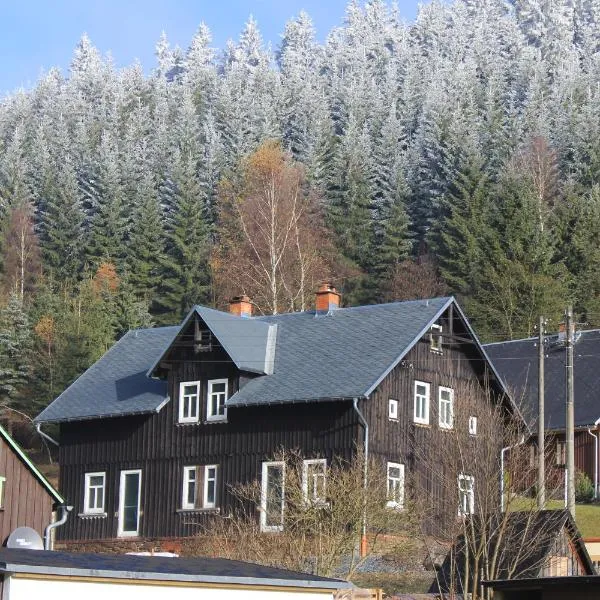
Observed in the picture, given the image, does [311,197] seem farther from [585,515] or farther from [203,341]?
[203,341]

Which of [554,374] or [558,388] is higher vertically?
[554,374]

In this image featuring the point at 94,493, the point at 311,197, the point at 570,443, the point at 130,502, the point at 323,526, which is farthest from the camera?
the point at 311,197

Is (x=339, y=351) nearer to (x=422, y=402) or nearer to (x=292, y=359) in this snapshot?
(x=292, y=359)

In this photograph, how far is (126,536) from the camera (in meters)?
46.8

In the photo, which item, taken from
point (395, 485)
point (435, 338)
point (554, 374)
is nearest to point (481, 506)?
point (395, 485)

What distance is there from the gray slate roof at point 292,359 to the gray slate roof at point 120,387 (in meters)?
0.03

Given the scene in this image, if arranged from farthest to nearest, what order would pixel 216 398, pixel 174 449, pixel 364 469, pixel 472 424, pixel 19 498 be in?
pixel 174 449 < pixel 216 398 < pixel 472 424 < pixel 364 469 < pixel 19 498

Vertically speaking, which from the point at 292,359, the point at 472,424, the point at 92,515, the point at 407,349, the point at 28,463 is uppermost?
the point at 407,349

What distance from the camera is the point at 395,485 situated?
138 feet

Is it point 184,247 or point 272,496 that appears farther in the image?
point 184,247

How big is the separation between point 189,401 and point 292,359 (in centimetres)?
381

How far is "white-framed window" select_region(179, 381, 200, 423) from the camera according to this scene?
46.8 metres

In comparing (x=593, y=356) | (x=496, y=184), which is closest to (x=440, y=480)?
(x=593, y=356)

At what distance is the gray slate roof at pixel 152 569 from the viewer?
73.3 ft
